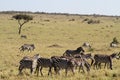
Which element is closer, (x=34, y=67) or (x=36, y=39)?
(x=34, y=67)

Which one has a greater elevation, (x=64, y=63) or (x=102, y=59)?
(x=64, y=63)

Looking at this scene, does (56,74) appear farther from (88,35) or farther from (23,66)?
(88,35)

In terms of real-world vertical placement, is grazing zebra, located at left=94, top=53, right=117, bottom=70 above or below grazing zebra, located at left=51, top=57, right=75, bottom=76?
below

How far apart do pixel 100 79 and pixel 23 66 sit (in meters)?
4.07

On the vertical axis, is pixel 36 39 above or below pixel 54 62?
below

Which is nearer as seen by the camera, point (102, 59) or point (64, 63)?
point (64, 63)

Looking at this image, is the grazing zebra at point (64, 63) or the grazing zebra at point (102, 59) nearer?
the grazing zebra at point (64, 63)

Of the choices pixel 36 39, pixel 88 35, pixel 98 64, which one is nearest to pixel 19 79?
pixel 98 64

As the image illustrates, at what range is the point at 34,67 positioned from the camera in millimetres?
19734

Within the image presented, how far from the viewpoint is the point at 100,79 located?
60.1 ft

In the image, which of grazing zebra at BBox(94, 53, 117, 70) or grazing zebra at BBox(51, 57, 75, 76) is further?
grazing zebra at BBox(94, 53, 117, 70)

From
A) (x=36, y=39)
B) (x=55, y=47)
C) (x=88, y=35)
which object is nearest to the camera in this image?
(x=55, y=47)

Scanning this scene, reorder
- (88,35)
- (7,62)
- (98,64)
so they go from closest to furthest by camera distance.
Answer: (98,64)
(7,62)
(88,35)

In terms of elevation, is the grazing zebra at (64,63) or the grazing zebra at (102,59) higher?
the grazing zebra at (64,63)
